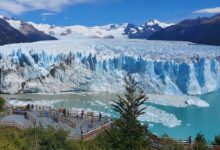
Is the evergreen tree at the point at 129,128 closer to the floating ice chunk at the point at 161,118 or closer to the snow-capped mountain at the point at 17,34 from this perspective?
the floating ice chunk at the point at 161,118

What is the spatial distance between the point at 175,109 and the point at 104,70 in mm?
7036

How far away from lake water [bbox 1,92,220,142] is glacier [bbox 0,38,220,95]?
0.91 meters

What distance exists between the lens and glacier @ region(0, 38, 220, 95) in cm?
2727

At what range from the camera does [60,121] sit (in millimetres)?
15438

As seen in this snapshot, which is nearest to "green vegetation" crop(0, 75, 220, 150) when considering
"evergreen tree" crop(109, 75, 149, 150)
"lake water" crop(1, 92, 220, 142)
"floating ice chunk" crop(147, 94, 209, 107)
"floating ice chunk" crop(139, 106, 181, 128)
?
"evergreen tree" crop(109, 75, 149, 150)

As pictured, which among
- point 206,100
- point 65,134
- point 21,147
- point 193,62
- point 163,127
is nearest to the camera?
point 65,134

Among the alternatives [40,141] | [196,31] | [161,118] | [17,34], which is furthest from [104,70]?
[17,34]

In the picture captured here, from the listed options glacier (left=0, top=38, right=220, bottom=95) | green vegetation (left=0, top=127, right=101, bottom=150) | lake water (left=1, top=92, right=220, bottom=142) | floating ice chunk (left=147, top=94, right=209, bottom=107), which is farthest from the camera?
glacier (left=0, top=38, right=220, bottom=95)

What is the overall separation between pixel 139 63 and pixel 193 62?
3389 mm

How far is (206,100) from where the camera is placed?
25.6m

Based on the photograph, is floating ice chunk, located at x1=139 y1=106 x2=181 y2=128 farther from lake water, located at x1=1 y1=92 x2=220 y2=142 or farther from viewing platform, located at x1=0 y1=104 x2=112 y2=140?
viewing platform, located at x1=0 y1=104 x2=112 y2=140

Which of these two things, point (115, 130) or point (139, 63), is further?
point (139, 63)

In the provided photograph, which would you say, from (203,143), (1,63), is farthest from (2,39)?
(203,143)

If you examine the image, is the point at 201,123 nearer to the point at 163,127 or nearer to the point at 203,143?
the point at 163,127
